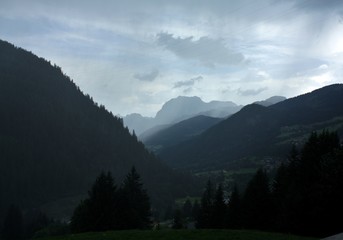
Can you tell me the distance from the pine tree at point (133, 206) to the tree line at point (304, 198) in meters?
16.7

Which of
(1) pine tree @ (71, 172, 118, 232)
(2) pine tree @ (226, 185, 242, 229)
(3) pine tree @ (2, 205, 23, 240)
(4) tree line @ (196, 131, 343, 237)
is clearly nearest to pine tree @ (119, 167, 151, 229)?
(1) pine tree @ (71, 172, 118, 232)

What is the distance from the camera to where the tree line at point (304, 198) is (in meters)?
50.0

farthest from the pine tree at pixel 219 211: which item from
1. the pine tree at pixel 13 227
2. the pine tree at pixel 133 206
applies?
the pine tree at pixel 13 227

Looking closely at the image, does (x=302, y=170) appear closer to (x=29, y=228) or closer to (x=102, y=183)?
(x=102, y=183)

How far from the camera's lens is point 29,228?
173m

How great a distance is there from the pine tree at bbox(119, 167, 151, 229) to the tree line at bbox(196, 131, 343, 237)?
1666 centimetres

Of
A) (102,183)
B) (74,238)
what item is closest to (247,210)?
(102,183)

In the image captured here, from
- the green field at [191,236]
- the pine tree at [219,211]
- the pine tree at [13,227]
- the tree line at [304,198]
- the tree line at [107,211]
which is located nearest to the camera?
the green field at [191,236]

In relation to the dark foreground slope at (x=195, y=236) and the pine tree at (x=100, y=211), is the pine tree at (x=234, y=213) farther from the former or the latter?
the dark foreground slope at (x=195, y=236)

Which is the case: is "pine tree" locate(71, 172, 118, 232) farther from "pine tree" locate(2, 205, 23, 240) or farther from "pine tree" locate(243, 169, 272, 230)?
"pine tree" locate(2, 205, 23, 240)

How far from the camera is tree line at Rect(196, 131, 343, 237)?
5003cm

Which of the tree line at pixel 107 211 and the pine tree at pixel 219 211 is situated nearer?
the tree line at pixel 107 211

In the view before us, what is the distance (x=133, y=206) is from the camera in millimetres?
77875

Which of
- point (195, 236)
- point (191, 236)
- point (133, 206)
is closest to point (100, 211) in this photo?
point (133, 206)
